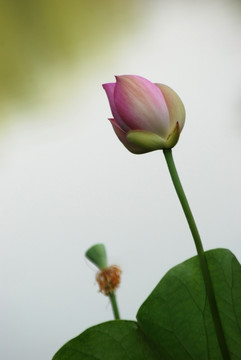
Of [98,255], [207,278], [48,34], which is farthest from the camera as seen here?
[48,34]

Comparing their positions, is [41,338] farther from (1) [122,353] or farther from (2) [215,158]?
(1) [122,353]

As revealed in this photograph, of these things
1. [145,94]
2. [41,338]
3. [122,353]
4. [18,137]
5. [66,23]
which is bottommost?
[41,338]

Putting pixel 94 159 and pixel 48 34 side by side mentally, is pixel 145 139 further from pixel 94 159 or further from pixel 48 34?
pixel 48 34

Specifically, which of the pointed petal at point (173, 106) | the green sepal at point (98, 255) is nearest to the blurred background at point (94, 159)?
the green sepal at point (98, 255)

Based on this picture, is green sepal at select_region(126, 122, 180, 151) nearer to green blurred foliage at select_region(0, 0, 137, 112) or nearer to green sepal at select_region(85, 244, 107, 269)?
Answer: green sepal at select_region(85, 244, 107, 269)

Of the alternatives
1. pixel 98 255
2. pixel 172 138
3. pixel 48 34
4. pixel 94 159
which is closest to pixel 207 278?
pixel 172 138

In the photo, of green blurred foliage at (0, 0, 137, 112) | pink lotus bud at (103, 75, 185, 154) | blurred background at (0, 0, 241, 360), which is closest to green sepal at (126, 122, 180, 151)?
pink lotus bud at (103, 75, 185, 154)

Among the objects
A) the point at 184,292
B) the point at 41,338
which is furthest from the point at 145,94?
the point at 41,338
